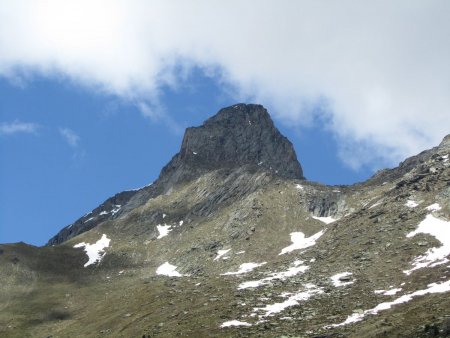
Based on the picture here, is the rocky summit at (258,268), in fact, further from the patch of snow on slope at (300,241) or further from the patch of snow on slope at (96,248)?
the patch of snow on slope at (96,248)

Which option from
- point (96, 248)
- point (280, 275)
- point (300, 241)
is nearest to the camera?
point (280, 275)

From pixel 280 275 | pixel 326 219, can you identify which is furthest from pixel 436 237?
pixel 326 219

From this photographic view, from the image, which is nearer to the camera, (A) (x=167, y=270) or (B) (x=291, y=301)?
(B) (x=291, y=301)

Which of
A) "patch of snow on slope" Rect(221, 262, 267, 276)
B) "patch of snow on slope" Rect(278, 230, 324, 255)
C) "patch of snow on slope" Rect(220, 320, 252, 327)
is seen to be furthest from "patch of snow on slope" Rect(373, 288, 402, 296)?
"patch of snow on slope" Rect(278, 230, 324, 255)

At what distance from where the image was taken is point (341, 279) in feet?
318

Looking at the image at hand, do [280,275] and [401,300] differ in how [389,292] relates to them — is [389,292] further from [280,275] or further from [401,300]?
[280,275]

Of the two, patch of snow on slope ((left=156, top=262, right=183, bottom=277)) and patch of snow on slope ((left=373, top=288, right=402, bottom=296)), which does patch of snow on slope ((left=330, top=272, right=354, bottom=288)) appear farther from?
patch of snow on slope ((left=156, top=262, right=183, bottom=277))

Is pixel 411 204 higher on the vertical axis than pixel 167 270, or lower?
lower

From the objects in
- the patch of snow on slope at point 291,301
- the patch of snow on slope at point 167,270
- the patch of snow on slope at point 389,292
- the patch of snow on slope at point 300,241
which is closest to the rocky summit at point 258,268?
the patch of snow on slope at point 291,301

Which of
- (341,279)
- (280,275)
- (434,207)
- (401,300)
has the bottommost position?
(401,300)

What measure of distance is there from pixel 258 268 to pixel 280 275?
Answer: 16.9 meters

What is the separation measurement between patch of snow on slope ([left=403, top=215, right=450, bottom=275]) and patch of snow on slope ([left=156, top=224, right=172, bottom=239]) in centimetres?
9177

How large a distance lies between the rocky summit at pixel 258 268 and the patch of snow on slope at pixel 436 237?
1.21ft

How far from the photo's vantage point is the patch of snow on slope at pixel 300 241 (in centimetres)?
13812
